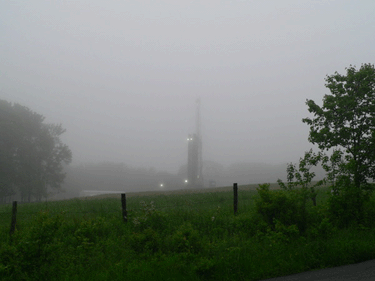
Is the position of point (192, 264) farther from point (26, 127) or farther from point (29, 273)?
point (26, 127)

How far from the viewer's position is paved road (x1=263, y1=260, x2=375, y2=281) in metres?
6.16

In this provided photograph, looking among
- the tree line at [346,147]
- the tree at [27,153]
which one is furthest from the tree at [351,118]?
the tree at [27,153]

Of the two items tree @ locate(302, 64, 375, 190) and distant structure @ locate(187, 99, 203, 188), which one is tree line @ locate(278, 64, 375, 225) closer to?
tree @ locate(302, 64, 375, 190)

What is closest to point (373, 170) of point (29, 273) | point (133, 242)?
point (133, 242)

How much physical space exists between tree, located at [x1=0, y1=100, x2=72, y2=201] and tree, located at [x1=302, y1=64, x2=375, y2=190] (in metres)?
48.2

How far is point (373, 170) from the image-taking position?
12.7 m

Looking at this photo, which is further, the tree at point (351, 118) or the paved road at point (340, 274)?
the tree at point (351, 118)

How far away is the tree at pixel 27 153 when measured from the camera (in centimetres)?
4716

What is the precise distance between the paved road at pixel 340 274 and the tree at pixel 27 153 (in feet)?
165

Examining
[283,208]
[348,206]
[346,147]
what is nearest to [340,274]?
[283,208]

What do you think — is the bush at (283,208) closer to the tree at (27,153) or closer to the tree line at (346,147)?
the tree line at (346,147)

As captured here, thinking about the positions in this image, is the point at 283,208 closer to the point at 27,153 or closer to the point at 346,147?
the point at 346,147

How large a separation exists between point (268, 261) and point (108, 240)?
5.86m

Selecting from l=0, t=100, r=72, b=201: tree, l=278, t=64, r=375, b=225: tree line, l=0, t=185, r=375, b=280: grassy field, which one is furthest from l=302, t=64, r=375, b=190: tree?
l=0, t=100, r=72, b=201: tree
